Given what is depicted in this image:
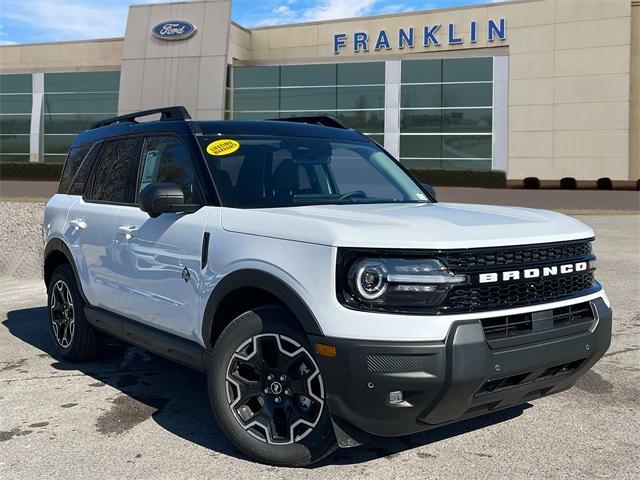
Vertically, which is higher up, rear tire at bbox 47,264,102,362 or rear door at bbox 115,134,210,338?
rear door at bbox 115,134,210,338

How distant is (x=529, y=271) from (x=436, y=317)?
1.96ft

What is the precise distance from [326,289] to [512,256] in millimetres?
920

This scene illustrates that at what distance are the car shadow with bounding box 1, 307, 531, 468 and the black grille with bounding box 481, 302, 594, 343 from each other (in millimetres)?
979

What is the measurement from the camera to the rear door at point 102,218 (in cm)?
482

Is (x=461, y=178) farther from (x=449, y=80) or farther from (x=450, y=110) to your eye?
(x=449, y=80)

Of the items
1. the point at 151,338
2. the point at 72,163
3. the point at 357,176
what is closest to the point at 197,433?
the point at 151,338

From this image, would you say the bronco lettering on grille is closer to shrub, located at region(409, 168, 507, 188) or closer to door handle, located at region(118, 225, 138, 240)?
door handle, located at region(118, 225, 138, 240)

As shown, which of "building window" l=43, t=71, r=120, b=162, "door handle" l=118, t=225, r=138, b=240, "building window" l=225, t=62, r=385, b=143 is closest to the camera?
"door handle" l=118, t=225, r=138, b=240

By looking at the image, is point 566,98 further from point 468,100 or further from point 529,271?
point 529,271

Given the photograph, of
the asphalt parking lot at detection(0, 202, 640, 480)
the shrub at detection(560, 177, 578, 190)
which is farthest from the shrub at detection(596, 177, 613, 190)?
the asphalt parking lot at detection(0, 202, 640, 480)

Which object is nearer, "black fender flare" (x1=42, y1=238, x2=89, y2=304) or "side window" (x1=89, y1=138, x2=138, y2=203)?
"side window" (x1=89, y1=138, x2=138, y2=203)

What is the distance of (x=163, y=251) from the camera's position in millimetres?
4160

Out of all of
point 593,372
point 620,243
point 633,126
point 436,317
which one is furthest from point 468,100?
point 436,317

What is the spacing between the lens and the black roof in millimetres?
4363
